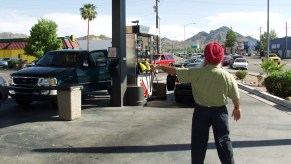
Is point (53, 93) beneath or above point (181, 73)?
beneath

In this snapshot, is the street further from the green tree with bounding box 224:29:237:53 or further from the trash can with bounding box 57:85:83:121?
the green tree with bounding box 224:29:237:53

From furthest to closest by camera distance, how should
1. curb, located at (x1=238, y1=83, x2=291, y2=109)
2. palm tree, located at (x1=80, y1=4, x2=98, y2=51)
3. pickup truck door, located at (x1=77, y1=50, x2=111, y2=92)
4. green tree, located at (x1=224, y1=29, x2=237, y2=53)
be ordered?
green tree, located at (x1=224, y1=29, x2=237, y2=53), palm tree, located at (x1=80, y1=4, x2=98, y2=51), curb, located at (x1=238, y1=83, x2=291, y2=109), pickup truck door, located at (x1=77, y1=50, x2=111, y2=92)

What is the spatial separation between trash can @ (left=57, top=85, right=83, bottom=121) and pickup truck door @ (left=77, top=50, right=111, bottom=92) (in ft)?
7.02

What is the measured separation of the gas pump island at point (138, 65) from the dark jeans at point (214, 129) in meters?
7.36

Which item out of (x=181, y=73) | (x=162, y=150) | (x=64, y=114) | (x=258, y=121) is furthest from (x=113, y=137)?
(x=258, y=121)

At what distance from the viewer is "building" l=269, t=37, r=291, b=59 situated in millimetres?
97213

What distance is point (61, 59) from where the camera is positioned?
1223 cm

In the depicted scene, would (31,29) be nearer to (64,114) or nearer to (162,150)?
(64,114)

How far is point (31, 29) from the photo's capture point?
51250 mm

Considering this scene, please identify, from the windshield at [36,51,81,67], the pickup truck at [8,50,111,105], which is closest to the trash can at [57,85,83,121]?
the pickup truck at [8,50,111,105]

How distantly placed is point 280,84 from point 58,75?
8.87m

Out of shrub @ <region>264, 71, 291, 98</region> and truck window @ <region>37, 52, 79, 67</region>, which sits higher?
truck window @ <region>37, 52, 79, 67</region>

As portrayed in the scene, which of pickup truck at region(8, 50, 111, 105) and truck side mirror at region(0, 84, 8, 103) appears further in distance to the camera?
truck side mirror at region(0, 84, 8, 103)

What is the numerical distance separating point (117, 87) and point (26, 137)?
4419 mm
